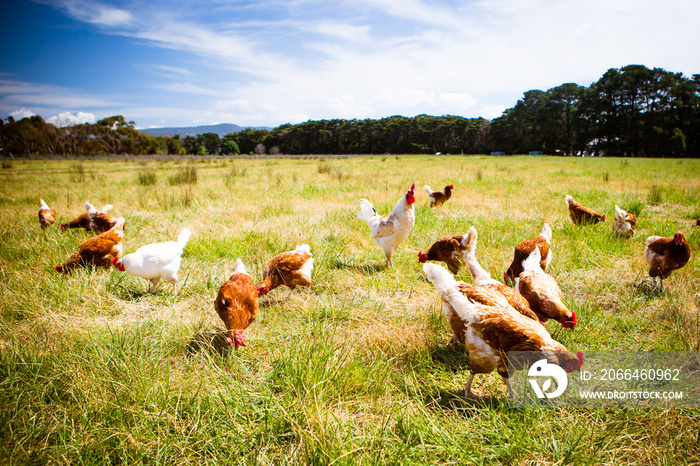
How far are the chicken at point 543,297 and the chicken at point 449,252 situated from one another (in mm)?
947

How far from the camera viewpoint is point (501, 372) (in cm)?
202

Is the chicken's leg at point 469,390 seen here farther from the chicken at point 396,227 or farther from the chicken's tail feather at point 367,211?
the chicken's tail feather at point 367,211

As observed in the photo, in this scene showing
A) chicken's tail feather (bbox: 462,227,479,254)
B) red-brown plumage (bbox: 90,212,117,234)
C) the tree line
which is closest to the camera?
chicken's tail feather (bbox: 462,227,479,254)

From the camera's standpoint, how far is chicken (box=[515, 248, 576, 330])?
8.18 ft

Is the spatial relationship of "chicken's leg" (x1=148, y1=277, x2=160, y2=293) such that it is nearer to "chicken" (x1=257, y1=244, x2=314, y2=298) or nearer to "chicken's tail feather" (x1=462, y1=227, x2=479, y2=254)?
"chicken" (x1=257, y1=244, x2=314, y2=298)

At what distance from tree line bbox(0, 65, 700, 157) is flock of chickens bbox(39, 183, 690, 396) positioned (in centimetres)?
3029

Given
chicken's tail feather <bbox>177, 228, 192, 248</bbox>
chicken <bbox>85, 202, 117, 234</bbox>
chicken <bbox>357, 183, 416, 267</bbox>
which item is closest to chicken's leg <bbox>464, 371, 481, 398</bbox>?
chicken <bbox>357, 183, 416, 267</bbox>

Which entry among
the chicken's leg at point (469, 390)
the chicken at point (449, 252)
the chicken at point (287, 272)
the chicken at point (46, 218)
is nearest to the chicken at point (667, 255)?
the chicken at point (449, 252)

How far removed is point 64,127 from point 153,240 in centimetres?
5003

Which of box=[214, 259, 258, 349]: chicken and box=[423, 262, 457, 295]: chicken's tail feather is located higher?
box=[423, 262, 457, 295]: chicken's tail feather

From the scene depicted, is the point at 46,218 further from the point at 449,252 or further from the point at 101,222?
the point at 449,252

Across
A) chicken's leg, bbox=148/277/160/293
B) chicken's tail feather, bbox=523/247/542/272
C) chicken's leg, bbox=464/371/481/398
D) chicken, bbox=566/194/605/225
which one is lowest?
chicken's leg, bbox=464/371/481/398

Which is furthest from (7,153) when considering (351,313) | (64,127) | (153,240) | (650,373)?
(650,373)

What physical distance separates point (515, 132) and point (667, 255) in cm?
7320
